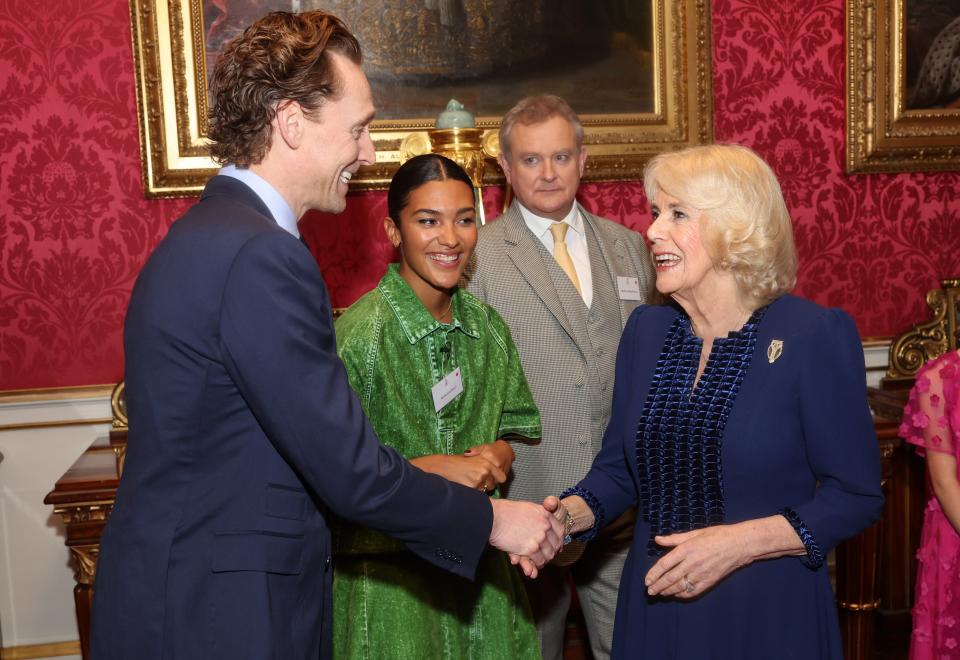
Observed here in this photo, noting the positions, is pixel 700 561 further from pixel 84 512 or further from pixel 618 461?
pixel 84 512

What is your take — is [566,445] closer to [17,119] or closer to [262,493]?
[262,493]

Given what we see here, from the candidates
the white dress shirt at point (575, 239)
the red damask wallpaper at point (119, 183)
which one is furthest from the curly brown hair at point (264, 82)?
the red damask wallpaper at point (119, 183)

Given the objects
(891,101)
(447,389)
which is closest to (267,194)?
Result: (447,389)

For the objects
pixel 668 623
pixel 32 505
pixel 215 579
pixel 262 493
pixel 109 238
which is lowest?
pixel 32 505

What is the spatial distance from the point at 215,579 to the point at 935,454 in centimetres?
226

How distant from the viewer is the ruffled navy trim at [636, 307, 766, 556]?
206cm

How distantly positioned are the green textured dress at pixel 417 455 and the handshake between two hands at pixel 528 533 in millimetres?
271

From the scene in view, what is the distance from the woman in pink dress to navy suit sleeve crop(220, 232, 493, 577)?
1.81 m

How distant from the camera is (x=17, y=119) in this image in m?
3.86

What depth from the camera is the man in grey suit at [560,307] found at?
3.13 meters

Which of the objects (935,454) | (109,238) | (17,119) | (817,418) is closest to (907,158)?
(935,454)

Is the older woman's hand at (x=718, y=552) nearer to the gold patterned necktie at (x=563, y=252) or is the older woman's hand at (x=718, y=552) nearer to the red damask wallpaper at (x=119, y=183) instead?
the gold patterned necktie at (x=563, y=252)

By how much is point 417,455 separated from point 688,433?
665mm

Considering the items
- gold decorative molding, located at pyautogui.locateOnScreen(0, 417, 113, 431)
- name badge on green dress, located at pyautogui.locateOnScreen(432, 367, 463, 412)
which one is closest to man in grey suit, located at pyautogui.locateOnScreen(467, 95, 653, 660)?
name badge on green dress, located at pyautogui.locateOnScreen(432, 367, 463, 412)
